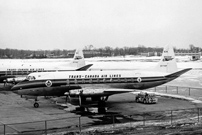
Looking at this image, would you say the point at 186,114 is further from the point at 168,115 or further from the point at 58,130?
the point at 58,130

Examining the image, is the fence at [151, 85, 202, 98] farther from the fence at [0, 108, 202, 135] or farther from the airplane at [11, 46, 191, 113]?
the fence at [0, 108, 202, 135]

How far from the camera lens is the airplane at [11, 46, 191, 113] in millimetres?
29453

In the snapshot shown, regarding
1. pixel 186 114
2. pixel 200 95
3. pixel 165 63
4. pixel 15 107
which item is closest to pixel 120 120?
pixel 186 114

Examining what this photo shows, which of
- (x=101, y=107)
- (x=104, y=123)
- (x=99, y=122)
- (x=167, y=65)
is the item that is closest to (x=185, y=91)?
(x=167, y=65)

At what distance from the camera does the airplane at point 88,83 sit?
96.6ft

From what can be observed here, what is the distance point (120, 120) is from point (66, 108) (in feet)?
25.6

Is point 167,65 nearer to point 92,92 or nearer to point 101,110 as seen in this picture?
point 92,92

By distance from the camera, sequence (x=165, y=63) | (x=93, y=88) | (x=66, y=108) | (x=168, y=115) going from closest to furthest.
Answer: (x=168, y=115) < (x=66, y=108) < (x=93, y=88) < (x=165, y=63)

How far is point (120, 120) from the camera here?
2325 cm

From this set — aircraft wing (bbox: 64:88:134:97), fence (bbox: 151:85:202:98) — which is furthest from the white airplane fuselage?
fence (bbox: 151:85:202:98)

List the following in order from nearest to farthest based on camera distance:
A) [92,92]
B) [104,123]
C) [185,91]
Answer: [104,123] → [92,92] → [185,91]

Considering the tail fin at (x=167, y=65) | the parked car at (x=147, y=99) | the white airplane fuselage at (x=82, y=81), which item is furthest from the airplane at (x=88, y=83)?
the parked car at (x=147, y=99)

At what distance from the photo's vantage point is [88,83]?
31.3m

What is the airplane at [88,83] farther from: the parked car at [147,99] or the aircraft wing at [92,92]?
the parked car at [147,99]
